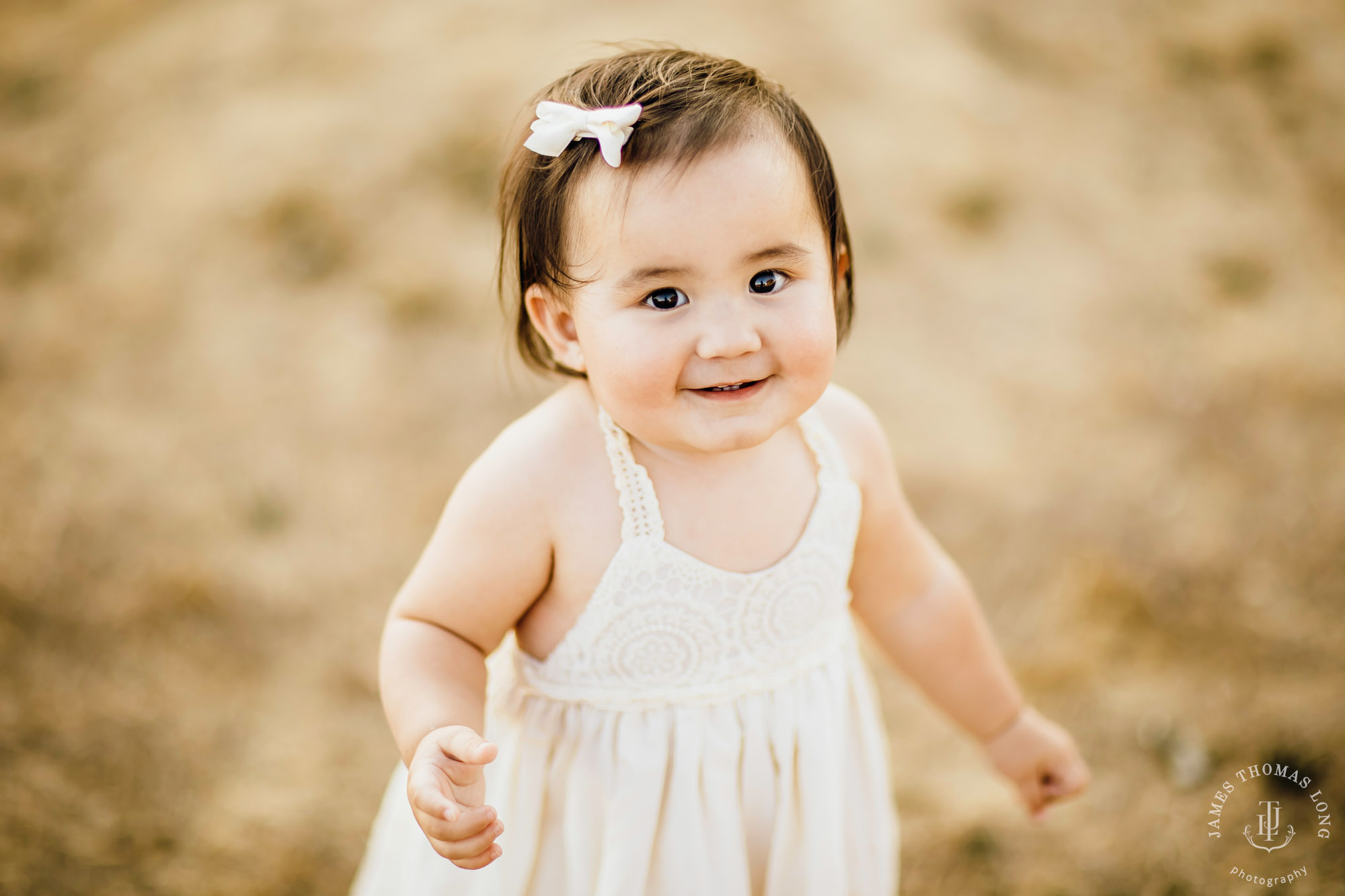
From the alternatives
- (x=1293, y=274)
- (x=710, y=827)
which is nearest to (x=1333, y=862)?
(x=710, y=827)

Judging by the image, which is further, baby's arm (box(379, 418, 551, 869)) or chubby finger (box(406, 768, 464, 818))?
baby's arm (box(379, 418, 551, 869))

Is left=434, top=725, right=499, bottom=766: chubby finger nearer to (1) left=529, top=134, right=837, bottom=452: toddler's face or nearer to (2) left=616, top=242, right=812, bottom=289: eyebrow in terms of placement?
(1) left=529, top=134, right=837, bottom=452: toddler's face

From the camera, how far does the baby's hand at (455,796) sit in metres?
0.83

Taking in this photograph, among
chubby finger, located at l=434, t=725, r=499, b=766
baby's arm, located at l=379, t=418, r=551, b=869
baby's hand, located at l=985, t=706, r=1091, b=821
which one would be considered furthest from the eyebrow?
baby's hand, located at l=985, t=706, r=1091, b=821

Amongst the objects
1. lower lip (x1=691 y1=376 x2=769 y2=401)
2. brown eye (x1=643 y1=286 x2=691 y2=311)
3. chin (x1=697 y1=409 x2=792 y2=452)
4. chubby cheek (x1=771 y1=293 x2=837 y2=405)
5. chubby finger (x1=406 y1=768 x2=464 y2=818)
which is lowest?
chubby finger (x1=406 y1=768 x2=464 y2=818)

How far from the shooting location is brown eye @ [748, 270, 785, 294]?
909mm

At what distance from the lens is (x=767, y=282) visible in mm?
913

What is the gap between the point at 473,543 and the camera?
0.99 meters

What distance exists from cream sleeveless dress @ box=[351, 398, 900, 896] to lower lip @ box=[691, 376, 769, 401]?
12 cm

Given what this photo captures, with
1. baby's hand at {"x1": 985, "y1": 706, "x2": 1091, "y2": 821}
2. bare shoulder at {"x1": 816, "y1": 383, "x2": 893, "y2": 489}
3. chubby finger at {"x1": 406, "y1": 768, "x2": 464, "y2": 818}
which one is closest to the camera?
chubby finger at {"x1": 406, "y1": 768, "x2": 464, "y2": 818}

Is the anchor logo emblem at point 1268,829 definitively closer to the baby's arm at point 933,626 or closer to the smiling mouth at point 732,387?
the baby's arm at point 933,626

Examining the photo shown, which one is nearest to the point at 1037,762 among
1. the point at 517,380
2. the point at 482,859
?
the point at 482,859

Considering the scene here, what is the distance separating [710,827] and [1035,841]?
987mm

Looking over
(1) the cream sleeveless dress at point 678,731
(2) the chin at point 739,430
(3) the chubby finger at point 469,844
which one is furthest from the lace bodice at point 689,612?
(3) the chubby finger at point 469,844
